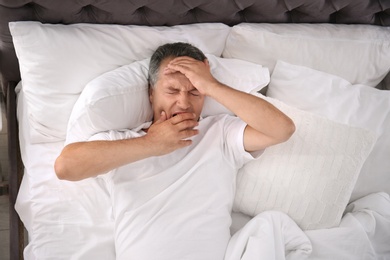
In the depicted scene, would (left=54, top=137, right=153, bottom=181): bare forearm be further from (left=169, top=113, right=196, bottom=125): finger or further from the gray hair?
the gray hair

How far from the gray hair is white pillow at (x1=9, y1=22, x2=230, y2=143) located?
12 centimetres

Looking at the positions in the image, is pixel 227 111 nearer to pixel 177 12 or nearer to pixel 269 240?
pixel 177 12

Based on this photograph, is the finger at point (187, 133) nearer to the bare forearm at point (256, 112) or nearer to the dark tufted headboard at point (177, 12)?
the bare forearm at point (256, 112)

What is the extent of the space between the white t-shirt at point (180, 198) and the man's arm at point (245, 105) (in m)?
0.10

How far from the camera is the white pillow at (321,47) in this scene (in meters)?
1.98

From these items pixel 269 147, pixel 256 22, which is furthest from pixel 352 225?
pixel 256 22

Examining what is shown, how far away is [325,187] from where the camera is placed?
5.91ft

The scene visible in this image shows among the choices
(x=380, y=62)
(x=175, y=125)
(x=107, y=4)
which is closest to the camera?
(x=175, y=125)

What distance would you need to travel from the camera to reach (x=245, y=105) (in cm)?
→ 164

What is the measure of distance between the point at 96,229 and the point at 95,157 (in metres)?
0.29

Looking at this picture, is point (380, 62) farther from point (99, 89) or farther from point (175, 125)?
point (99, 89)

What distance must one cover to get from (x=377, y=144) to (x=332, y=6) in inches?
25.1

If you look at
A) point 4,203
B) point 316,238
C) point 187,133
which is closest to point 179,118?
point 187,133

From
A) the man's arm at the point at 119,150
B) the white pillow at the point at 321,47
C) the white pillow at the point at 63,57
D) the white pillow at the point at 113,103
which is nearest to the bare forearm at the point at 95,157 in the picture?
the man's arm at the point at 119,150
